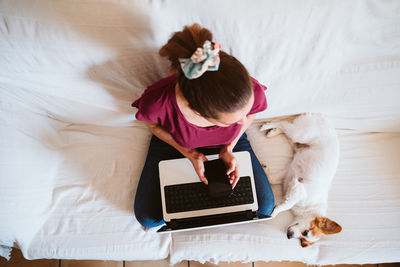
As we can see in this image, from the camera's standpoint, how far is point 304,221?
105 cm

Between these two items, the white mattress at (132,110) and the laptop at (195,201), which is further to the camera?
the laptop at (195,201)

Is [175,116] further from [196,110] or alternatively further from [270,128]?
[270,128]

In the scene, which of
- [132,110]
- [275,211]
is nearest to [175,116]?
[132,110]

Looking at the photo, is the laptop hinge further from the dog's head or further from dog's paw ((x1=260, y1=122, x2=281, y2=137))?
dog's paw ((x1=260, y1=122, x2=281, y2=137))

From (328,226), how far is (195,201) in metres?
0.63

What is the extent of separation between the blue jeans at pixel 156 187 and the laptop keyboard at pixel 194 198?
0.31 feet

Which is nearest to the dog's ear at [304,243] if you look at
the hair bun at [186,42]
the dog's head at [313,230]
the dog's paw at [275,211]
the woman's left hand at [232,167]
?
the dog's head at [313,230]

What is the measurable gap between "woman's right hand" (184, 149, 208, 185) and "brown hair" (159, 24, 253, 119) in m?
0.35

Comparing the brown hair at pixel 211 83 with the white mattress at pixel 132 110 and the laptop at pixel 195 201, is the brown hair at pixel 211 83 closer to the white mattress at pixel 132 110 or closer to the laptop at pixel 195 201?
the white mattress at pixel 132 110

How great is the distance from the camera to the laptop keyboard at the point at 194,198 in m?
0.91

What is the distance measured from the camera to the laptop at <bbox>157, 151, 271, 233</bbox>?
2.95 feet

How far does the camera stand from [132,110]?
3.24 ft

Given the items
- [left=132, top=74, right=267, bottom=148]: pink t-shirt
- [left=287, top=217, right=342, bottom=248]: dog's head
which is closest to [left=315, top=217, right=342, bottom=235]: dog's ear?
[left=287, top=217, right=342, bottom=248]: dog's head

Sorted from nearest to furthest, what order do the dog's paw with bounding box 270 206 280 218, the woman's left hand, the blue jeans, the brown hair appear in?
the brown hair
the woman's left hand
the blue jeans
the dog's paw with bounding box 270 206 280 218
